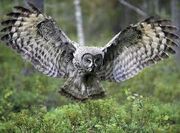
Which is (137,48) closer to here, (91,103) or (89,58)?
(89,58)

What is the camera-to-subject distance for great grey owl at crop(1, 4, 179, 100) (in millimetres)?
9617

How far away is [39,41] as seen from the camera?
1009 cm

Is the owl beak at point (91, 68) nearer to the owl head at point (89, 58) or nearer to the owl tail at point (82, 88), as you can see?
the owl head at point (89, 58)

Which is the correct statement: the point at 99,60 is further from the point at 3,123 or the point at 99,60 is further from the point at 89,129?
the point at 3,123

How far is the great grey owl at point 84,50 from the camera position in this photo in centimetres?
962

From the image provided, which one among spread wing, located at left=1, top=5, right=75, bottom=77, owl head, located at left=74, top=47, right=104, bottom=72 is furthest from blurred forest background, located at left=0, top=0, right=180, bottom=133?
spread wing, located at left=1, top=5, right=75, bottom=77

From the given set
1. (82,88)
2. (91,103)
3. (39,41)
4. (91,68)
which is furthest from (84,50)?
(39,41)

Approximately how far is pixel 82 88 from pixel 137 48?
1.13 meters

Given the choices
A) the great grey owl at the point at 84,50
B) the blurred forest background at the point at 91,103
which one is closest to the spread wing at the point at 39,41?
the great grey owl at the point at 84,50

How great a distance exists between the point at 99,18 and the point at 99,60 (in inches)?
863

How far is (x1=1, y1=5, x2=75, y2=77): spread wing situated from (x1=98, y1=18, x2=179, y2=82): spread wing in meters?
0.65

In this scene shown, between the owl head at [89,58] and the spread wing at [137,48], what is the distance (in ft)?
0.86

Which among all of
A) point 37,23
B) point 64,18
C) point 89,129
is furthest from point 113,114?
point 64,18

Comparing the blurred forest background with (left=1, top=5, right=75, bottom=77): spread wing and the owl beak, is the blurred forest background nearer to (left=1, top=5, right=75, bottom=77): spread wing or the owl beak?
the owl beak
